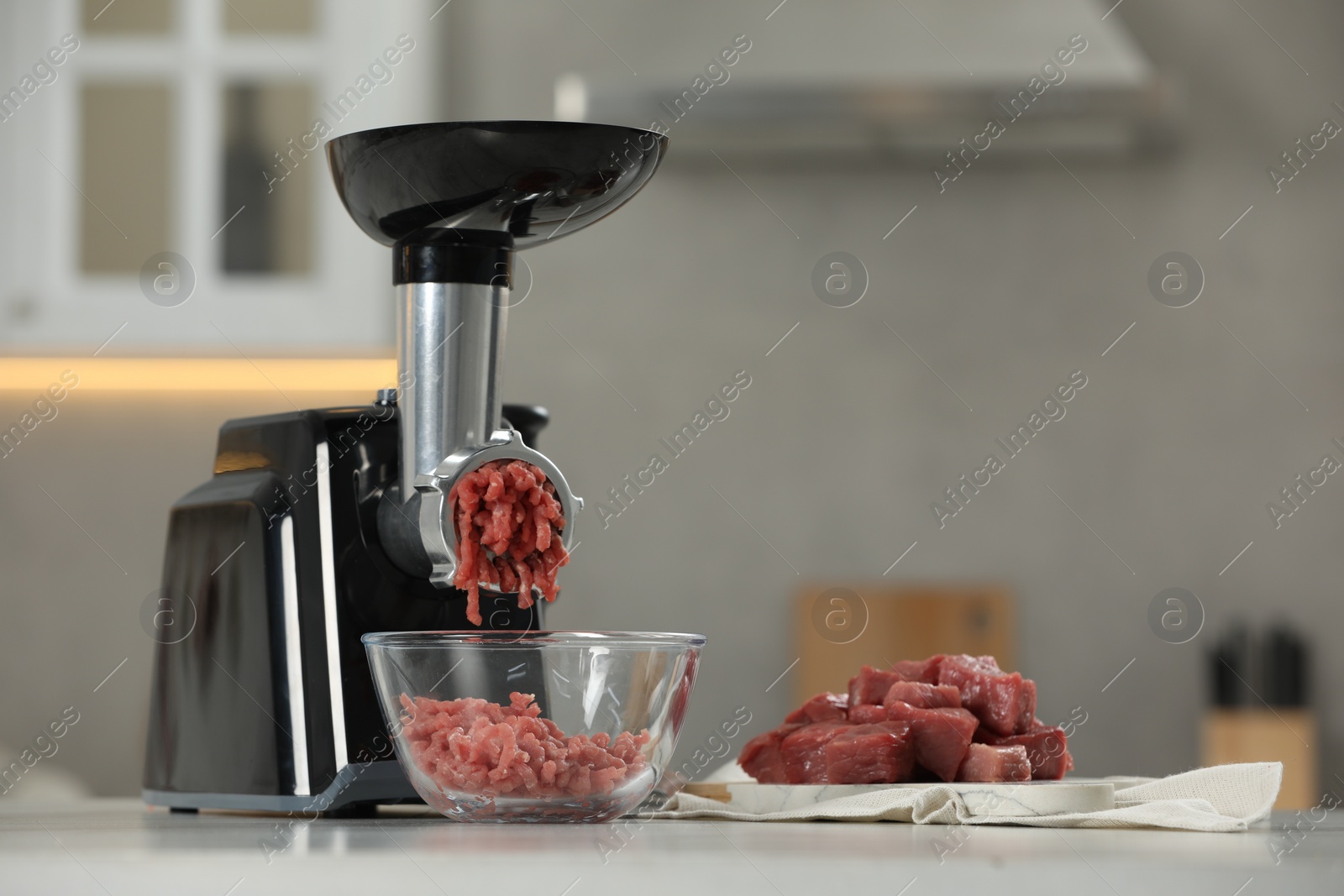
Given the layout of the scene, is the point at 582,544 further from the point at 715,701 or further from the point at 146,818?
the point at 146,818

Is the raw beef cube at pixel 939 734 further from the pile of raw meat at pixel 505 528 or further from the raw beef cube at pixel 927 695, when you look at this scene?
the pile of raw meat at pixel 505 528

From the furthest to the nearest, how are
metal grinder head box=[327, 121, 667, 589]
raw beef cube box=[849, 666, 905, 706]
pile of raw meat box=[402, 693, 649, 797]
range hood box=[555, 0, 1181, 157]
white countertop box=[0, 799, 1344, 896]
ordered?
range hood box=[555, 0, 1181, 157]
raw beef cube box=[849, 666, 905, 706]
metal grinder head box=[327, 121, 667, 589]
pile of raw meat box=[402, 693, 649, 797]
white countertop box=[0, 799, 1344, 896]

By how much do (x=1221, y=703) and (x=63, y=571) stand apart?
213cm

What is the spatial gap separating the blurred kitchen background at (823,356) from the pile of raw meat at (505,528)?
1710 millimetres

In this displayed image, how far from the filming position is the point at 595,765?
70 cm

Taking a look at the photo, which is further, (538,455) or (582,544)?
(582,544)

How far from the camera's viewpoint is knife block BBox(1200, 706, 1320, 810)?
2381 mm

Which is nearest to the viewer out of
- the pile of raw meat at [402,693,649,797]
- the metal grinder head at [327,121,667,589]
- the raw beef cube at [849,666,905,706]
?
the pile of raw meat at [402,693,649,797]

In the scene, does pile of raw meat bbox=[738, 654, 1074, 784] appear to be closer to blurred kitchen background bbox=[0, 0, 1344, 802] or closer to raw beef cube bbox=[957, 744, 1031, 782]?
raw beef cube bbox=[957, 744, 1031, 782]

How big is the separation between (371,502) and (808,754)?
0.31 meters

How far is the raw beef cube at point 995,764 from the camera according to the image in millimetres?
812

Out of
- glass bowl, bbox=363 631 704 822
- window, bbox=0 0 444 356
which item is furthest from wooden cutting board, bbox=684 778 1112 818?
window, bbox=0 0 444 356

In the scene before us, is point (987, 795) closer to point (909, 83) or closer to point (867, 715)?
point (867, 715)

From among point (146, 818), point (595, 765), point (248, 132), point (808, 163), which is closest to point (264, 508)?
point (146, 818)
